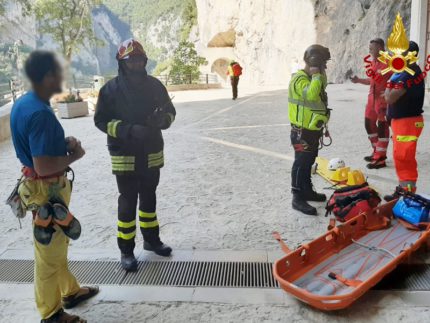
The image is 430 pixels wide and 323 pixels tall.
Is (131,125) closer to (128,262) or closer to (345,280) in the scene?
(128,262)

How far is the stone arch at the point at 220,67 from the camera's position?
3669 centimetres

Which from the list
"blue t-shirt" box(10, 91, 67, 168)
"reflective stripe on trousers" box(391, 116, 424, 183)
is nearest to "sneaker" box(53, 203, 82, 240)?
"blue t-shirt" box(10, 91, 67, 168)

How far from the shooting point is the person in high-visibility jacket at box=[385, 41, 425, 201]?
13.2 ft

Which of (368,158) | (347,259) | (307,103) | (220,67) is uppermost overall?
(220,67)

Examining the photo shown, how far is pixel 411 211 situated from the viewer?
11.9 ft

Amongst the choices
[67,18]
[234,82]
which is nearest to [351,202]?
[234,82]

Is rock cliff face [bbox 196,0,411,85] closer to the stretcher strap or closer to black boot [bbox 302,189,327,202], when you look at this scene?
black boot [bbox 302,189,327,202]

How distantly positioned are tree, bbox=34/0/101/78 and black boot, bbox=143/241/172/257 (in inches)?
950

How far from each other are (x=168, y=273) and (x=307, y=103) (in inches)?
84.5

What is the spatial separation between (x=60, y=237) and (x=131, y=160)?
33.5 inches

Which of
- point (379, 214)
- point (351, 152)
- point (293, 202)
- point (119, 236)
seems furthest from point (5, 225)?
point (351, 152)

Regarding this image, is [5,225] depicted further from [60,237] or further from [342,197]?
[342,197]

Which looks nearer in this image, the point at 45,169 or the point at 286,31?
the point at 45,169

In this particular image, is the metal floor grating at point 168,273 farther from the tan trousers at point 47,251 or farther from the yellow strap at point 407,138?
the yellow strap at point 407,138
